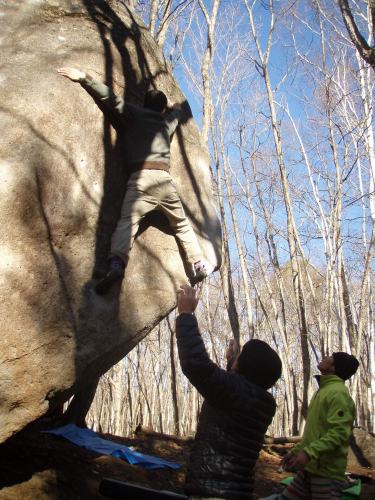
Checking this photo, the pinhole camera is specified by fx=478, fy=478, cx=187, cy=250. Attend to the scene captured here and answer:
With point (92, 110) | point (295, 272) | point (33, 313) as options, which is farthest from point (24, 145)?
point (295, 272)

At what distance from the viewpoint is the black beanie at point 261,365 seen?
7.14 feet

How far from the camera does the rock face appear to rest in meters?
3.25

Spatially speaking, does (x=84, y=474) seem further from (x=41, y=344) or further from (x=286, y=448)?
(x=286, y=448)

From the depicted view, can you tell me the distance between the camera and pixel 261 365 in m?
2.18

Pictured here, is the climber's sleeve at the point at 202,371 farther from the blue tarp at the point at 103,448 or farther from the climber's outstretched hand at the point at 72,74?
the blue tarp at the point at 103,448

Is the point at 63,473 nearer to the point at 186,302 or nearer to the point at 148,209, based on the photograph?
the point at 148,209

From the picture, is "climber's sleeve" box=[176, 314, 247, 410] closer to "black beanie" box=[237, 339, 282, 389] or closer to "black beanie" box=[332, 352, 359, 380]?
"black beanie" box=[237, 339, 282, 389]

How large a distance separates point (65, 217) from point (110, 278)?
0.60 m

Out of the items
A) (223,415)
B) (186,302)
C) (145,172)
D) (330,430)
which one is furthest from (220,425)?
(145,172)

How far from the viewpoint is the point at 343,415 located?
119 inches

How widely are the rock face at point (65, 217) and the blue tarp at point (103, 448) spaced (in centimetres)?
133

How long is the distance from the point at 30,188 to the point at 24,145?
37 centimetres

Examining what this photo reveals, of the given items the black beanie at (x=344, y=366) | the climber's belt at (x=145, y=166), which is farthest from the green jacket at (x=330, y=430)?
the climber's belt at (x=145, y=166)

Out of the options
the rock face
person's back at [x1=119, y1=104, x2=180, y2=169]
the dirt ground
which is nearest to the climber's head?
person's back at [x1=119, y1=104, x2=180, y2=169]
